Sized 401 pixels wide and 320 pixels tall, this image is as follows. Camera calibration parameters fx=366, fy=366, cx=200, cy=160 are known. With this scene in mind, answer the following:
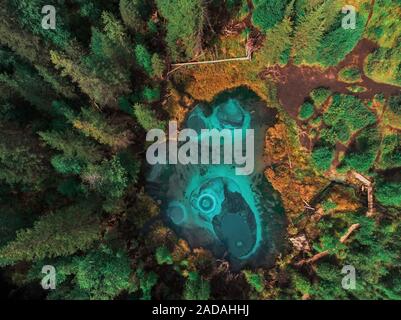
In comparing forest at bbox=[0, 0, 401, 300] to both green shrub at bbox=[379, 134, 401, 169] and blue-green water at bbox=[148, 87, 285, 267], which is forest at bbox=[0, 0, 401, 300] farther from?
blue-green water at bbox=[148, 87, 285, 267]

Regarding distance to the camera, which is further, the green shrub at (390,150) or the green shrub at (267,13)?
Result: the green shrub at (390,150)

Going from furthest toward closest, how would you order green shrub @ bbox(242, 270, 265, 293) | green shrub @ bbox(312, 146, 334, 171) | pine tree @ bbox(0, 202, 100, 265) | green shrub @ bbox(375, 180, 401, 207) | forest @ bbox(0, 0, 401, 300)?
green shrub @ bbox(312, 146, 334, 171) < green shrub @ bbox(242, 270, 265, 293) < green shrub @ bbox(375, 180, 401, 207) < forest @ bbox(0, 0, 401, 300) < pine tree @ bbox(0, 202, 100, 265)

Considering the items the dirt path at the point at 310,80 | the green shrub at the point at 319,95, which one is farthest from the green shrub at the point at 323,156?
the green shrub at the point at 319,95

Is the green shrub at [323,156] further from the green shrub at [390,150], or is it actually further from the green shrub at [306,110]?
the green shrub at [390,150]

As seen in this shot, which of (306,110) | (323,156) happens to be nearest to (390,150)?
(323,156)

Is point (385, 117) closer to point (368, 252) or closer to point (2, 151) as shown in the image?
point (368, 252)

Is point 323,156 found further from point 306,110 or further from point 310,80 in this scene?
point 310,80

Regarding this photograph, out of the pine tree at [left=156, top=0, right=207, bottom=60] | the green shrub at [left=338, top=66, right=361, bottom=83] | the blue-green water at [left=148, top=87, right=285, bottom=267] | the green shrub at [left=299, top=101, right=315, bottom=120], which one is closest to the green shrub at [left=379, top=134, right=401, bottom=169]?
Result: the green shrub at [left=338, top=66, right=361, bottom=83]
